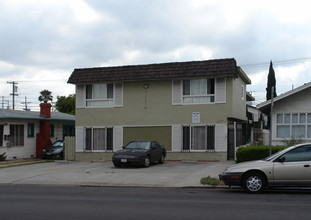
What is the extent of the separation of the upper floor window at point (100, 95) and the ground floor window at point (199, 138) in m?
5.32

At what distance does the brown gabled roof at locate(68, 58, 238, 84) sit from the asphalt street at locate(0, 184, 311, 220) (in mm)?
10915

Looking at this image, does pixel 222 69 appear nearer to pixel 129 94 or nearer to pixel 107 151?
pixel 129 94

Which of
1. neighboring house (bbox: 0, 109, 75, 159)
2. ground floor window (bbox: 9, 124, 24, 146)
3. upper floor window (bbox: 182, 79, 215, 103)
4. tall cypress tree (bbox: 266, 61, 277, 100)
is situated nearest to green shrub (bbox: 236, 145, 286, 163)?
upper floor window (bbox: 182, 79, 215, 103)

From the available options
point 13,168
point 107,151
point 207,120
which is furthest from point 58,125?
point 207,120

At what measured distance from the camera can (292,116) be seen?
20953mm

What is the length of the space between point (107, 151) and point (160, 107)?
14.3 feet

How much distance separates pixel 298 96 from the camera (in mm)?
20844

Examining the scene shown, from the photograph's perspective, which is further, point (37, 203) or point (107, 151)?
point (107, 151)

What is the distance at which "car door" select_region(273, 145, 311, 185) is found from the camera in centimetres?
1155

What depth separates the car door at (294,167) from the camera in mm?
11548

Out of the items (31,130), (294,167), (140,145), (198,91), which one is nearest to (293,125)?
(198,91)

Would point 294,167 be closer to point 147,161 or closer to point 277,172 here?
point 277,172

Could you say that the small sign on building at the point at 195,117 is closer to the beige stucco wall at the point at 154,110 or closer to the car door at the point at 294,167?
the beige stucco wall at the point at 154,110

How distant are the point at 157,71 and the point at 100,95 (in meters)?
4.21
